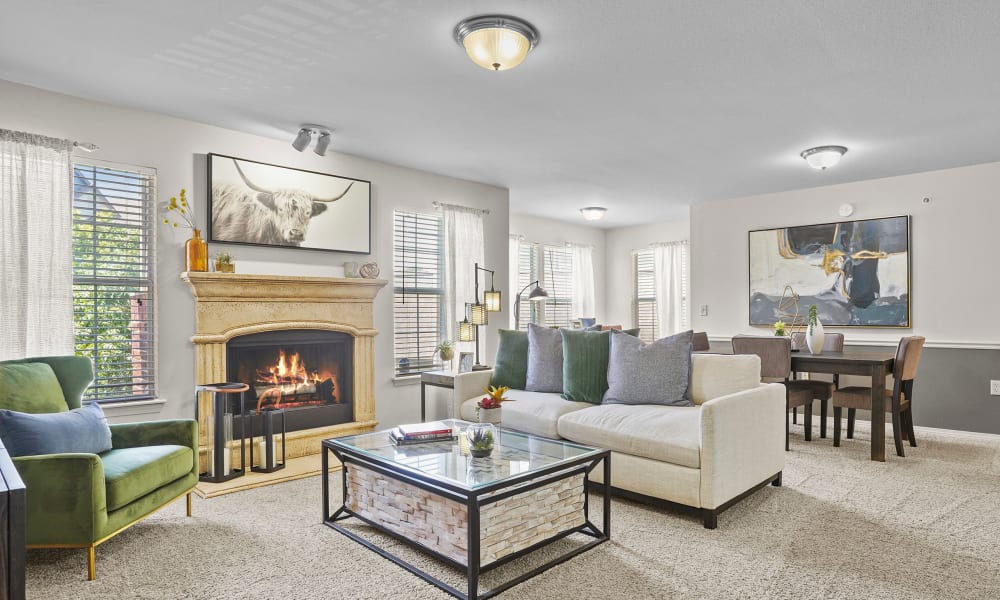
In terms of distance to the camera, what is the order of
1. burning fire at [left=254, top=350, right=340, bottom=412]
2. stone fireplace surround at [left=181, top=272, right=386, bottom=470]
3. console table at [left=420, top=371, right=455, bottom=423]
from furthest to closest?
console table at [left=420, top=371, right=455, bottom=423] < burning fire at [left=254, top=350, right=340, bottom=412] < stone fireplace surround at [left=181, top=272, right=386, bottom=470]

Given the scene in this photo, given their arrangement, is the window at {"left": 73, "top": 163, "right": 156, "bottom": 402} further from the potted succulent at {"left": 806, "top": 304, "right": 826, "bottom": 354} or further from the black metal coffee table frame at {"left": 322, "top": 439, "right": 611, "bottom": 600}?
the potted succulent at {"left": 806, "top": 304, "right": 826, "bottom": 354}

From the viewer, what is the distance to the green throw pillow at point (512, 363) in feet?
14.4

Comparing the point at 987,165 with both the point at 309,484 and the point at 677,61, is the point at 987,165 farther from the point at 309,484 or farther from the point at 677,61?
the point at 309,484

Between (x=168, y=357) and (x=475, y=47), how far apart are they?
2.85 meters

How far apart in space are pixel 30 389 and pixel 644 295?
7393mm

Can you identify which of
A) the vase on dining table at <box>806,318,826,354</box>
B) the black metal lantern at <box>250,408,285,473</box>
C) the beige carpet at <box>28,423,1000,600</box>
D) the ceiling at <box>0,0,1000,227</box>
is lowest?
the beige carpet at <box>28,423,1000,600</box>

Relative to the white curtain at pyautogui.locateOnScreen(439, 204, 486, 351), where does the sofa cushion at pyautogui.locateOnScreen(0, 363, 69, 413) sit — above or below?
below

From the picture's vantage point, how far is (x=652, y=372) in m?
3.62

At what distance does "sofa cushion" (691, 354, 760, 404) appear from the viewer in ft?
11.4

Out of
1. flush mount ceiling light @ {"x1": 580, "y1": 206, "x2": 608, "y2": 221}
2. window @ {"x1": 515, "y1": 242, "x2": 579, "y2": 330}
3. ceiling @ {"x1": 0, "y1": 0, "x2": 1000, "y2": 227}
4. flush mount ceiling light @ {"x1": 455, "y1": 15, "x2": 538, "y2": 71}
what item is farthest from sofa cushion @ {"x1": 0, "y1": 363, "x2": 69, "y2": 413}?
flush mount ceiling light @ {"x1": 580, "y1": 206, "x2": 608, "y2": 221}

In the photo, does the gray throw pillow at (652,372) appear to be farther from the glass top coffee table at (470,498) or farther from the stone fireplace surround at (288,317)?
the stone fireplace surround at (288,317)

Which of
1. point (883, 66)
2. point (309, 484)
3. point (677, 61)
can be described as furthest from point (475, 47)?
point (309, 484)

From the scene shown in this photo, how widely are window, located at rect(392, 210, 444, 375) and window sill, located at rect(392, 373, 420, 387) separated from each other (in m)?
0.05

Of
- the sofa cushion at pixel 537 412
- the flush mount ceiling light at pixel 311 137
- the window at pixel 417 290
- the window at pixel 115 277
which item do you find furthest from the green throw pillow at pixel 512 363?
the window at pixel 115 277
